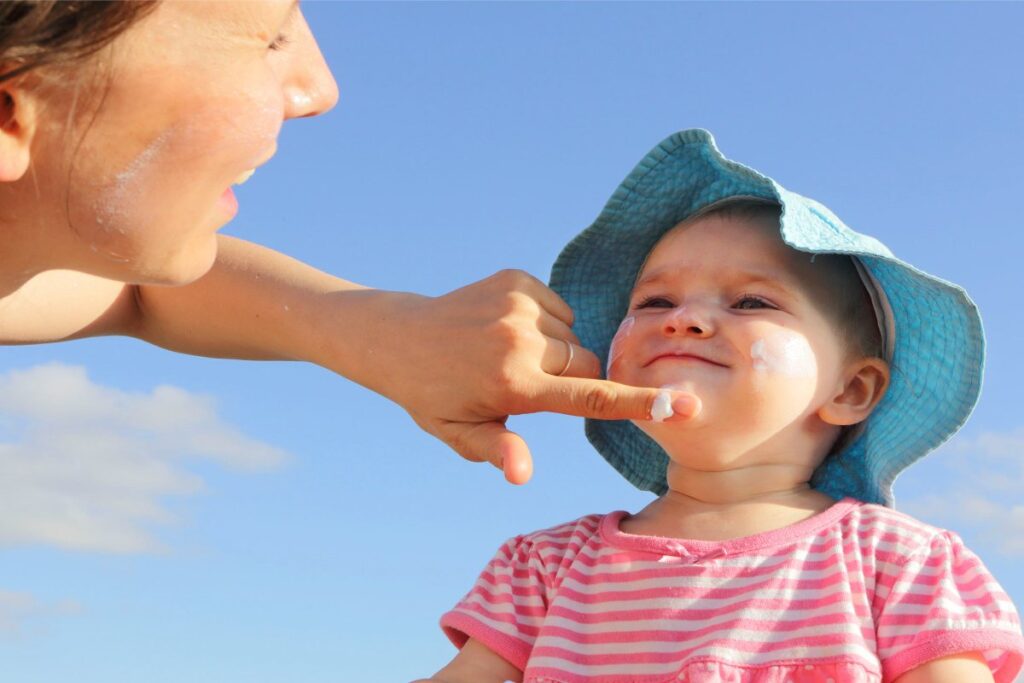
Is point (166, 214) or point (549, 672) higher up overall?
point (166, 214)

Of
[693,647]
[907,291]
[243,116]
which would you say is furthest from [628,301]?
[243,116]

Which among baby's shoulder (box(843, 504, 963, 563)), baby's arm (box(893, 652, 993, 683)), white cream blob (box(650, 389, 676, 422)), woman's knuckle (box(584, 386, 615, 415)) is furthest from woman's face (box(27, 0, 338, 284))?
baby's arm (box(893, 652, 993, 683))

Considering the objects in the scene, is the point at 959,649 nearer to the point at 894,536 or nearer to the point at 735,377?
the point at 894,536

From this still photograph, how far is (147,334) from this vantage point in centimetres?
385

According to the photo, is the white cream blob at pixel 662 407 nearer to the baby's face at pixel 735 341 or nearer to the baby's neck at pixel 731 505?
the baby's face at pixel 735 341

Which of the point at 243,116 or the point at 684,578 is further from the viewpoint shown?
the point at 684,578

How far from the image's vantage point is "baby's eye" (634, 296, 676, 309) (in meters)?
3.38

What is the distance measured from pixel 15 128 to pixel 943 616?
2205mm

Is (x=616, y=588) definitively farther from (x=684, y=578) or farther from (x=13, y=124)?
(x=13, y=124)

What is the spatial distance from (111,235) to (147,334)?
4.32 feet

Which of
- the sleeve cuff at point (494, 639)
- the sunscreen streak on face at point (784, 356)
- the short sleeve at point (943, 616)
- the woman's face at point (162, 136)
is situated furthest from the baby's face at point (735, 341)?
the woman's face at point (162, 136)

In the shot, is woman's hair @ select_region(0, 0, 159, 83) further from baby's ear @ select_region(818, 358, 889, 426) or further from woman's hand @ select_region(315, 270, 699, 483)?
baby's ear @ select_region(818, 358, 889, 426)

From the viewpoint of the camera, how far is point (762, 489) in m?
3.28

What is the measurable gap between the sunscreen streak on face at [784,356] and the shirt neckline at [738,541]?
36 cm
